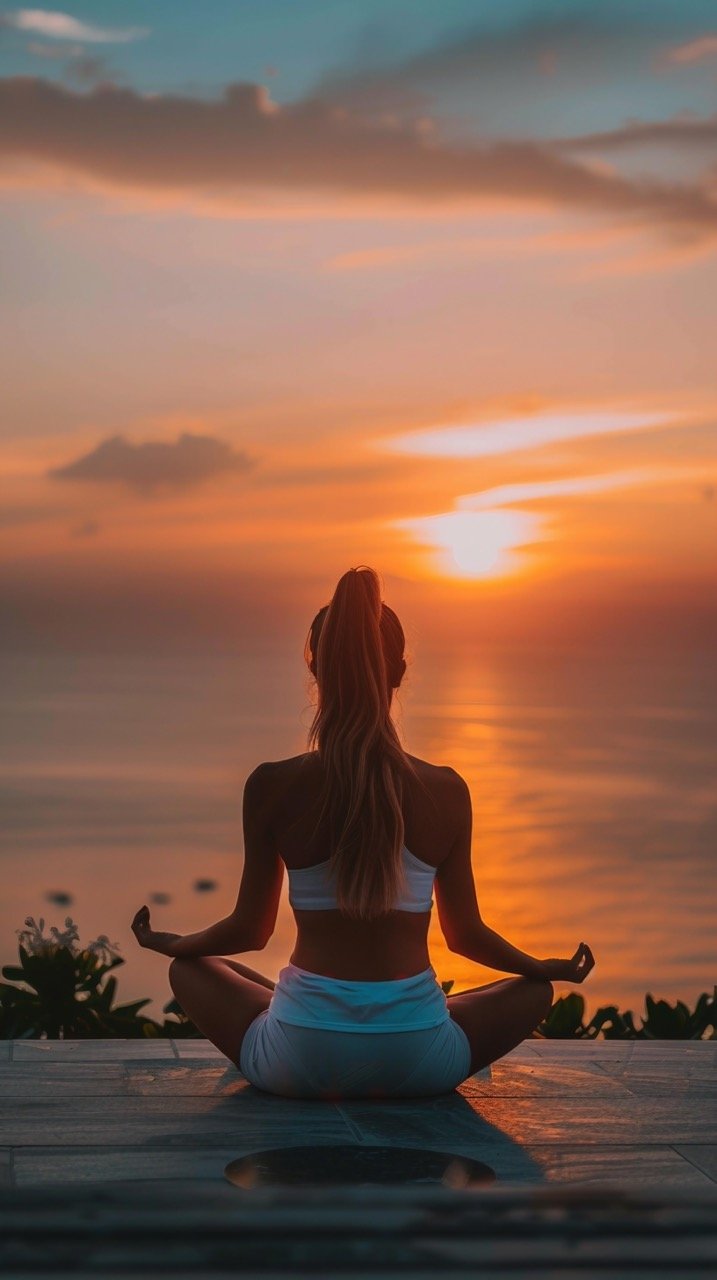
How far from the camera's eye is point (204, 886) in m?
14.5

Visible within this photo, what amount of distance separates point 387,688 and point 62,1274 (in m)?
3.10

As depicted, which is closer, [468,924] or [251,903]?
[251,903]

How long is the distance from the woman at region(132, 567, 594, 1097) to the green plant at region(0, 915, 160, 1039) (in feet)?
3.83

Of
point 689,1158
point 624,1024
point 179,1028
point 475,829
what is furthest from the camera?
point 475,829

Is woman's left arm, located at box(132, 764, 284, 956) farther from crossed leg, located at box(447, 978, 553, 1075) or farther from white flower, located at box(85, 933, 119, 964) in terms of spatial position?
white flower, located at box(85, 933, 119, 964)

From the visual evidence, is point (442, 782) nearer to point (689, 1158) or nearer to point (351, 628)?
point (351, 628)

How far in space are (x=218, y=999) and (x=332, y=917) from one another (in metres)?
0.44

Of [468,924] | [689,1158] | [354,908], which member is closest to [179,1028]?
[468,924]

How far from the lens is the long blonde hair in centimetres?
373

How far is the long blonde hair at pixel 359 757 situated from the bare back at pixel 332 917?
0.17 ft

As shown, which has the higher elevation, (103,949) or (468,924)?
(468,924)

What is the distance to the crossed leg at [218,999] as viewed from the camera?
3977mm

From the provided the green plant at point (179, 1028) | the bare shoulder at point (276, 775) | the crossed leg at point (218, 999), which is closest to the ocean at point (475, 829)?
the bare shoulder at point (276, 775)

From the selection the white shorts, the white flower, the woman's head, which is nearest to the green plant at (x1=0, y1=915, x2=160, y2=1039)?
the white flower
